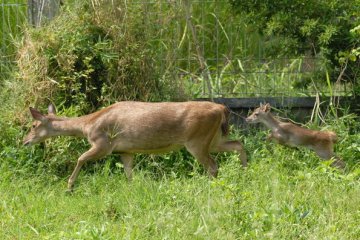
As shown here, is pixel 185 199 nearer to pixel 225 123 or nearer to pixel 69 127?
pixel 225 123

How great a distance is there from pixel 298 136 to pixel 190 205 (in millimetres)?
2986

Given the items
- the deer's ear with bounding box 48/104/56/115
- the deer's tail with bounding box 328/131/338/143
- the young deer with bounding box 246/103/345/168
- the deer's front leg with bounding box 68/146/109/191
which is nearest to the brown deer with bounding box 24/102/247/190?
the deer's front leg with bounding box 68/146/109/191

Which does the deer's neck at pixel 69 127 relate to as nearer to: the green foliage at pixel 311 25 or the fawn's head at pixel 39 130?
the fawn's head at pixel 39 130

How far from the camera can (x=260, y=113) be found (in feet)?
36.7

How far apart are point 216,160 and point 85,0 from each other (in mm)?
2688

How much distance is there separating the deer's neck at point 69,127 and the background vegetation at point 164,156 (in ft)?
0.94

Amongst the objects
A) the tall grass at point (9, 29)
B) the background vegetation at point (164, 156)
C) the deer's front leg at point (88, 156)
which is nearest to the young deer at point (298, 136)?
the background vegetation at point (164, 156)

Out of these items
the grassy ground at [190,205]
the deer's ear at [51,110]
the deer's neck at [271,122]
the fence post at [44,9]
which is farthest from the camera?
the fence post at [44,9]

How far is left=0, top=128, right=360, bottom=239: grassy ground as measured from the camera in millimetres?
7332

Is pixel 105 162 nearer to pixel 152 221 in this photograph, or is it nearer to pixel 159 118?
pixel 159 118

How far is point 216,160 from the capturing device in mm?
11023

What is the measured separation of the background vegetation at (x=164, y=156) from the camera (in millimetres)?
7602

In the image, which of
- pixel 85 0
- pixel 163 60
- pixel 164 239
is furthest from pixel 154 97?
pixel 164 239

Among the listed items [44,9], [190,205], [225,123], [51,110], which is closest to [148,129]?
[225,123]
